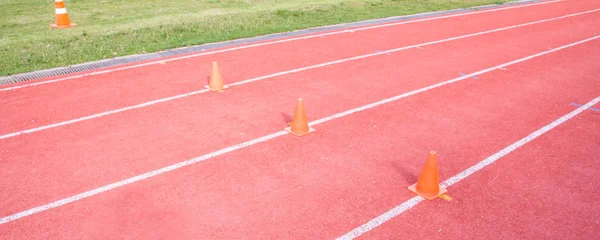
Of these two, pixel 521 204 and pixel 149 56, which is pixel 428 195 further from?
pixel 149 56

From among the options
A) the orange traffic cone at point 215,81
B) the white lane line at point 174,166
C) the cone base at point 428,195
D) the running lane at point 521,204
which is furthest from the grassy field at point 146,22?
the running lane at point 521,204

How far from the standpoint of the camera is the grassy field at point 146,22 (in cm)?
989

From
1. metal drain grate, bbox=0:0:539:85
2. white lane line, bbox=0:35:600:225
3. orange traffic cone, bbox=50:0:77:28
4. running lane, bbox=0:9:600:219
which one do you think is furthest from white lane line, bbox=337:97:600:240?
orange traffic cone, bbox=50:0:77:28

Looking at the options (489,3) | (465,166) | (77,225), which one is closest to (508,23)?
(489,3)

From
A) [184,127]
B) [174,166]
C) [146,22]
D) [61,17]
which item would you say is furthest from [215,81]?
[61,17]

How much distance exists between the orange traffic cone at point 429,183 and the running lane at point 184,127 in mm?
2337

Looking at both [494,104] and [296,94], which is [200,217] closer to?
[296,94]

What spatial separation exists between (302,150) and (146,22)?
8.74 metres

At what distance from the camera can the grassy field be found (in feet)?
32.4

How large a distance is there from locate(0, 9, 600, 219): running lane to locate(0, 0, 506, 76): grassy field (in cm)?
327

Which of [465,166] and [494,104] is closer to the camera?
[465,166]

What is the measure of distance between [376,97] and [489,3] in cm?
1422

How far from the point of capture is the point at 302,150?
604 centimetres

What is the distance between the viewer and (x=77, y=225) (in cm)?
447
